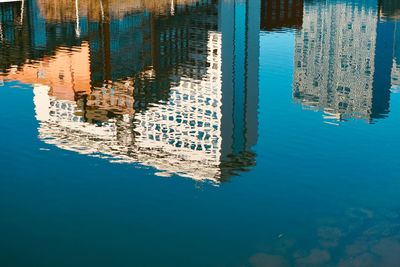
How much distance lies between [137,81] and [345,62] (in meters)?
52.7

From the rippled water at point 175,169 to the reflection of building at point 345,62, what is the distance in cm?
75

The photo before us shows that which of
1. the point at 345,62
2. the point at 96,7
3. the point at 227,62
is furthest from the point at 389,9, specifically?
the point at 96,7

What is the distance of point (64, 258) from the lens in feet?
81.7

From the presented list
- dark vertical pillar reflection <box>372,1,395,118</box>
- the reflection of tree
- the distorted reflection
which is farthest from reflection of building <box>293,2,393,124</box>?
the reflection of tree

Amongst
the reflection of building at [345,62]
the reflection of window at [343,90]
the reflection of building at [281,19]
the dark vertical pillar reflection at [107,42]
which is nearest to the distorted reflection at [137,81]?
the dark vertical pillar reflection at [107,42]

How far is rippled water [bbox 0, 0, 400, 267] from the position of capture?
1024 inches

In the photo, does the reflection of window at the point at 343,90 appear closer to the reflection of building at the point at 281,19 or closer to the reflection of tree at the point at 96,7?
the reflection of building at the point at 281,19

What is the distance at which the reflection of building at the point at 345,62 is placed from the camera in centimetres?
5741

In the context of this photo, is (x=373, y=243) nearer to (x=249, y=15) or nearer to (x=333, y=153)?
(x=333, y=153)

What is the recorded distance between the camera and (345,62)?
101438 mm

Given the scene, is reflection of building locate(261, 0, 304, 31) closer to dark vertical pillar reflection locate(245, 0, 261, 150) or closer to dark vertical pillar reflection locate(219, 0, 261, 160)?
dark vertical pillar reflection locate(245, 0, 261, 150)

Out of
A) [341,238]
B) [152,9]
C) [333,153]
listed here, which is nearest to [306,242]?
[341,238]

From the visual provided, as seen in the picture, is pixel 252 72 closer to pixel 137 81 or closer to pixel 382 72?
pixel 382 72

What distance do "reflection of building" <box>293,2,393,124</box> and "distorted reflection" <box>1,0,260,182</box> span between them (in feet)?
19.3
